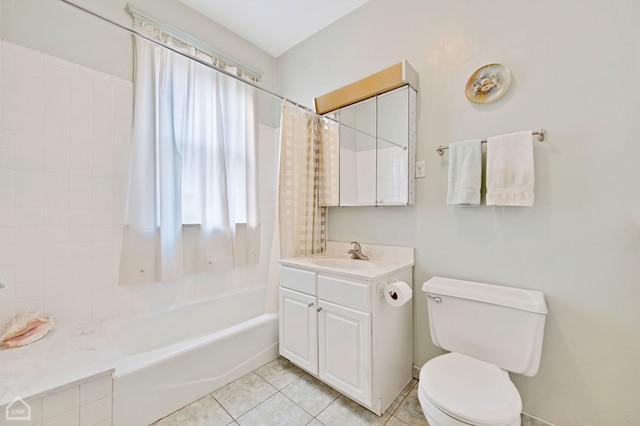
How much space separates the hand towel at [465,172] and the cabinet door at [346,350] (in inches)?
33.7

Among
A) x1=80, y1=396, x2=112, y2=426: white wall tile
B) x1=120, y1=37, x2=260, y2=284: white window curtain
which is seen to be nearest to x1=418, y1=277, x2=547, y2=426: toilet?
x1=80, y1=396, x2=112, y2=426: white wall tile

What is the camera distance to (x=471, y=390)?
3.34ft

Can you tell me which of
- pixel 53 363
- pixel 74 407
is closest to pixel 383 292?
pixel 74 407

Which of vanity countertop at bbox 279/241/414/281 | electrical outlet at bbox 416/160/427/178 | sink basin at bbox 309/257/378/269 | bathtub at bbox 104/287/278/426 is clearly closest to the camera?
bathtub at bbox 104/287/278/426

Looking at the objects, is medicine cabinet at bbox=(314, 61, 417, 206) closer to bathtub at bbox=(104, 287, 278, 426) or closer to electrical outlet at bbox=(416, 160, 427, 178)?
electrical outlet at bbox=(416, 160, 427, 178)

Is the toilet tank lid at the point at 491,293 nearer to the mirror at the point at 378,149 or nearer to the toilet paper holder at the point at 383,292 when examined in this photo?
the toilet paper holder at the point at 383,292

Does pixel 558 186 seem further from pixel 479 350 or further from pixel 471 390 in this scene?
pixel 471 390

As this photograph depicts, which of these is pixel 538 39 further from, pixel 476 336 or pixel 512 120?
pixel 476 336

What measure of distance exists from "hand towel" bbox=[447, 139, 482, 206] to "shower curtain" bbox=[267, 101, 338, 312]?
36.1 inches

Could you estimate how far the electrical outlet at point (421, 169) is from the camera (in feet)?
5.63

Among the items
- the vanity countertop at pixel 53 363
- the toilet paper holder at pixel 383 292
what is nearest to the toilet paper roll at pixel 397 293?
the toilet paper holder at pixel 383 292

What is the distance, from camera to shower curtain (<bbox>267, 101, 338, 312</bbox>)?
1970mm

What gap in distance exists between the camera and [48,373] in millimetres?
1068

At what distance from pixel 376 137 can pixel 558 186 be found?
1101 mm
